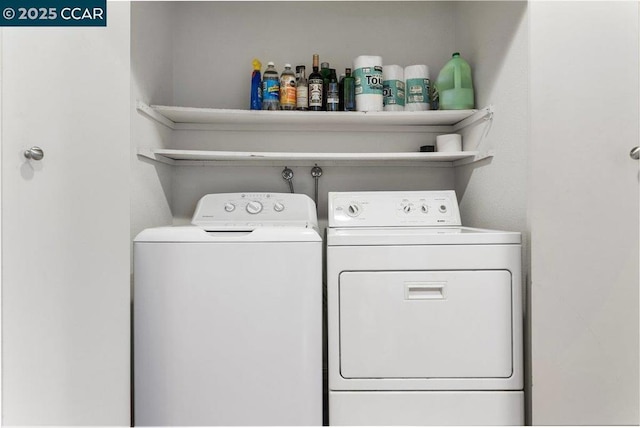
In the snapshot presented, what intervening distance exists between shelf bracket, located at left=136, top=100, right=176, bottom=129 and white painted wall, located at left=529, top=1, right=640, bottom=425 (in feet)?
4.82

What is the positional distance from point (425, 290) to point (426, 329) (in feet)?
0.45

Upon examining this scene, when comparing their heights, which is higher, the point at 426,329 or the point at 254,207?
the point at 254,207

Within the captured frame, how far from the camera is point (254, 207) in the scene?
2.02 meters

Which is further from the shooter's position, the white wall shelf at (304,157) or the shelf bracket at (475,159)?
the white wall shelf at (304,157)

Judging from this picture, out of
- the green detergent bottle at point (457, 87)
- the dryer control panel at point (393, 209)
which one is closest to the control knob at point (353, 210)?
the dryer control panel at point (393, 209)

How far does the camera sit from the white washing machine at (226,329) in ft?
4.90

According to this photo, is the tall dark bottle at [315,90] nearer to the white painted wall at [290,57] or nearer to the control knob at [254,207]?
the white painted wall at [290,57]

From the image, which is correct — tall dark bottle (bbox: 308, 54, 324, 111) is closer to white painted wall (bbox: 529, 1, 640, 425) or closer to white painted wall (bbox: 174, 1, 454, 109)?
white painted wall (bbox: 174, 1, 454, 109)

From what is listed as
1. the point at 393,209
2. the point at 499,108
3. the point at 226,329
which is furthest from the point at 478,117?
the point at 226,329

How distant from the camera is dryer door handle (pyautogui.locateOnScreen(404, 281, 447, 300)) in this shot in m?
1.54

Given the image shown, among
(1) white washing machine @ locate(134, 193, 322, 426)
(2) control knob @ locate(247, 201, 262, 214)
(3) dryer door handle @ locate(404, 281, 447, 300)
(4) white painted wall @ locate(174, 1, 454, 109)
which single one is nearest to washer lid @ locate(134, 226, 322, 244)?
(1) white washing machine @ locate(134, 193, 322, 426)

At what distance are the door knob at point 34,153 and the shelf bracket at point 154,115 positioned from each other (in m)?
0.56

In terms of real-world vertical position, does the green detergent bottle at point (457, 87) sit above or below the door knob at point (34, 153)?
above

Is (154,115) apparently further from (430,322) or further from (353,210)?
(430,322)
